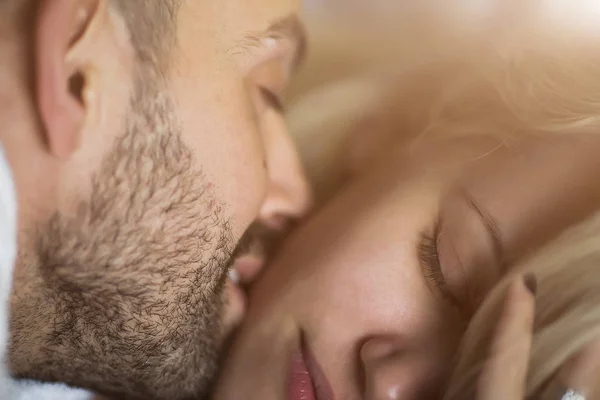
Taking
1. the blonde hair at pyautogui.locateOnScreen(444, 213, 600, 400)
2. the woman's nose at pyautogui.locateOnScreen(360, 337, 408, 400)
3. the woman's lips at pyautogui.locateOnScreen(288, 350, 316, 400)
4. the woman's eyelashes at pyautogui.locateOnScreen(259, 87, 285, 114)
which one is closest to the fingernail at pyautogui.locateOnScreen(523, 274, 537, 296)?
the blonde hair at pyautogui.locateOnScreen(444, 213, 600, 400)

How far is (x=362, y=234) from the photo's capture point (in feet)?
2.30

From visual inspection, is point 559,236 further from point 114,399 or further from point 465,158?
point 114,399

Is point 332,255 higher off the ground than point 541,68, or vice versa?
point 541,68

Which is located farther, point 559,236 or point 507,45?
point 507,45

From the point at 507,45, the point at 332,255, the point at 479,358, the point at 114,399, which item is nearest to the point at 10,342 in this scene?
the point at 114,399

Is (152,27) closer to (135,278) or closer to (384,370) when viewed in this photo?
(135,278)

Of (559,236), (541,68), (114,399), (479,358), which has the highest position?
(541,68)

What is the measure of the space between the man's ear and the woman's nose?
1.22 ft

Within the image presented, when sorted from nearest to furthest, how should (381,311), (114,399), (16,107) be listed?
(16,107)
(381,311)
(114,399)

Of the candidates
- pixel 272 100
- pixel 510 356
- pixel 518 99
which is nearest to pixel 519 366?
pixel 510 356

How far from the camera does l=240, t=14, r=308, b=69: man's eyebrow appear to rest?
0.68m

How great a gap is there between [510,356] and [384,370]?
0.13 m

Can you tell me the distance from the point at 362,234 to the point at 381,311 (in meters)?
0.09

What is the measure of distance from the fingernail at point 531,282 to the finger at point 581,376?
0.23 ft
